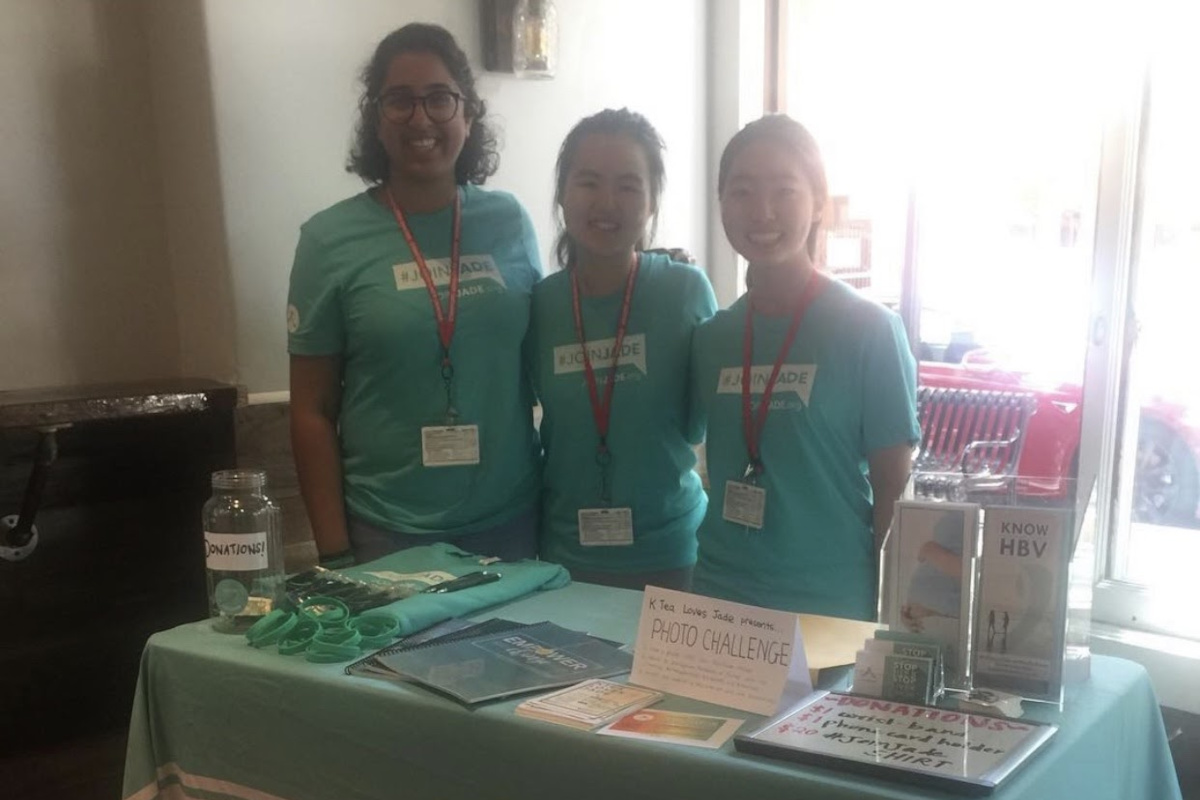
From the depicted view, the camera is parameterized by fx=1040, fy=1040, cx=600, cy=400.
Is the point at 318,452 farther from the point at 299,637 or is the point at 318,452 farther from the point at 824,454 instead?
the point at 824,454

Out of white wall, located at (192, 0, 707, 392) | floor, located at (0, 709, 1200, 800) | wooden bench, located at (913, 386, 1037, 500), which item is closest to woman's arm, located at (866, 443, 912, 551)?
white wall, located at (192, 0, 707, 392)

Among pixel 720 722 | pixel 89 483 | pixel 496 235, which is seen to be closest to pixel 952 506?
pixel 720 722

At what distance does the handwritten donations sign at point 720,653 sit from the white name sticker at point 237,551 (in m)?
0.50

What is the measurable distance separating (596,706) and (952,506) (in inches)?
16.3

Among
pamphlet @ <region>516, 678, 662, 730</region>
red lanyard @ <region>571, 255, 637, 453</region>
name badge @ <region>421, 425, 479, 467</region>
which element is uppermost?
red lanyard @ <region>571, 255, 637, 453</region>

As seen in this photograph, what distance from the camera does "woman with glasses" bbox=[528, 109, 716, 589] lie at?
1696 mm

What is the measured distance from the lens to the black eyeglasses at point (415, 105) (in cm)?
171

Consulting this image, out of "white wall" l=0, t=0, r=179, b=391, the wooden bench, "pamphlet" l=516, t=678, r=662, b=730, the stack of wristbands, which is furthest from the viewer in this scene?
the wooden bench

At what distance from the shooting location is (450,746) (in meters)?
1.08

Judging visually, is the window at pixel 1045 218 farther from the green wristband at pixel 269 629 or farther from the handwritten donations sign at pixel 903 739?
the green wristband at pixel 269 629

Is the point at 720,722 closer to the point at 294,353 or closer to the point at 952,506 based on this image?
the point at 952,506

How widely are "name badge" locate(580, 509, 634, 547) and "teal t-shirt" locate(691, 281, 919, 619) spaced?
193mm

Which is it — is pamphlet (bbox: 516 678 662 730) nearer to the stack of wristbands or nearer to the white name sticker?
the stack of wristbands

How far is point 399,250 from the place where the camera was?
1735 mm
